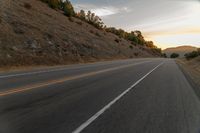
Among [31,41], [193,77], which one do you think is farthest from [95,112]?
[31,41]

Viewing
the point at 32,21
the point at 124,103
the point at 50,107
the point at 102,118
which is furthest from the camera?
the point at 32,21

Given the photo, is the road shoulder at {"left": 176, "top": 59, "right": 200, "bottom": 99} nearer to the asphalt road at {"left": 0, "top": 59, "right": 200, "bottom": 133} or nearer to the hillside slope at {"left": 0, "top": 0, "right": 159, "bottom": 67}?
the asphalt road at {"left": 0, "top": 59, "right": 200, "bottom": 133}

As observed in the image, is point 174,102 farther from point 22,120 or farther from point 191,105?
point 22,120

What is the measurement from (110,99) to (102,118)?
286cm

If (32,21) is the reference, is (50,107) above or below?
below

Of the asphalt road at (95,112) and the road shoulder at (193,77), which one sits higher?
the asphalt road at (95,112)

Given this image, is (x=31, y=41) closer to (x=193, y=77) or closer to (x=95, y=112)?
(x=193, y=77)

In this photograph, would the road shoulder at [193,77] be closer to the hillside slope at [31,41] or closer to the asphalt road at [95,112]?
the asphalt road at [95,112]

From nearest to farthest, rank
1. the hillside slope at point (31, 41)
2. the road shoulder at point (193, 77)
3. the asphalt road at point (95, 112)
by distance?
the asphalt road at point (95, 112), the road shoulder at point (193, 77), the hillside slope at point (31, 41)

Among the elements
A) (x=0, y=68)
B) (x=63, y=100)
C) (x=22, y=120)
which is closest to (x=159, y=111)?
(x=63, y=100)

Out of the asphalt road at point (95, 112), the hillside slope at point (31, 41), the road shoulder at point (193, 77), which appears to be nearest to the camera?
the asphalt road at point (95, 112)

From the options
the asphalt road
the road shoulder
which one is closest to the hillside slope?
the road shoulder

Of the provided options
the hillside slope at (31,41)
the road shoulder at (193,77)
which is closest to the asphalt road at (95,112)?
the road shoulder at (193,77)

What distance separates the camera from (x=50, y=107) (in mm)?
8586
